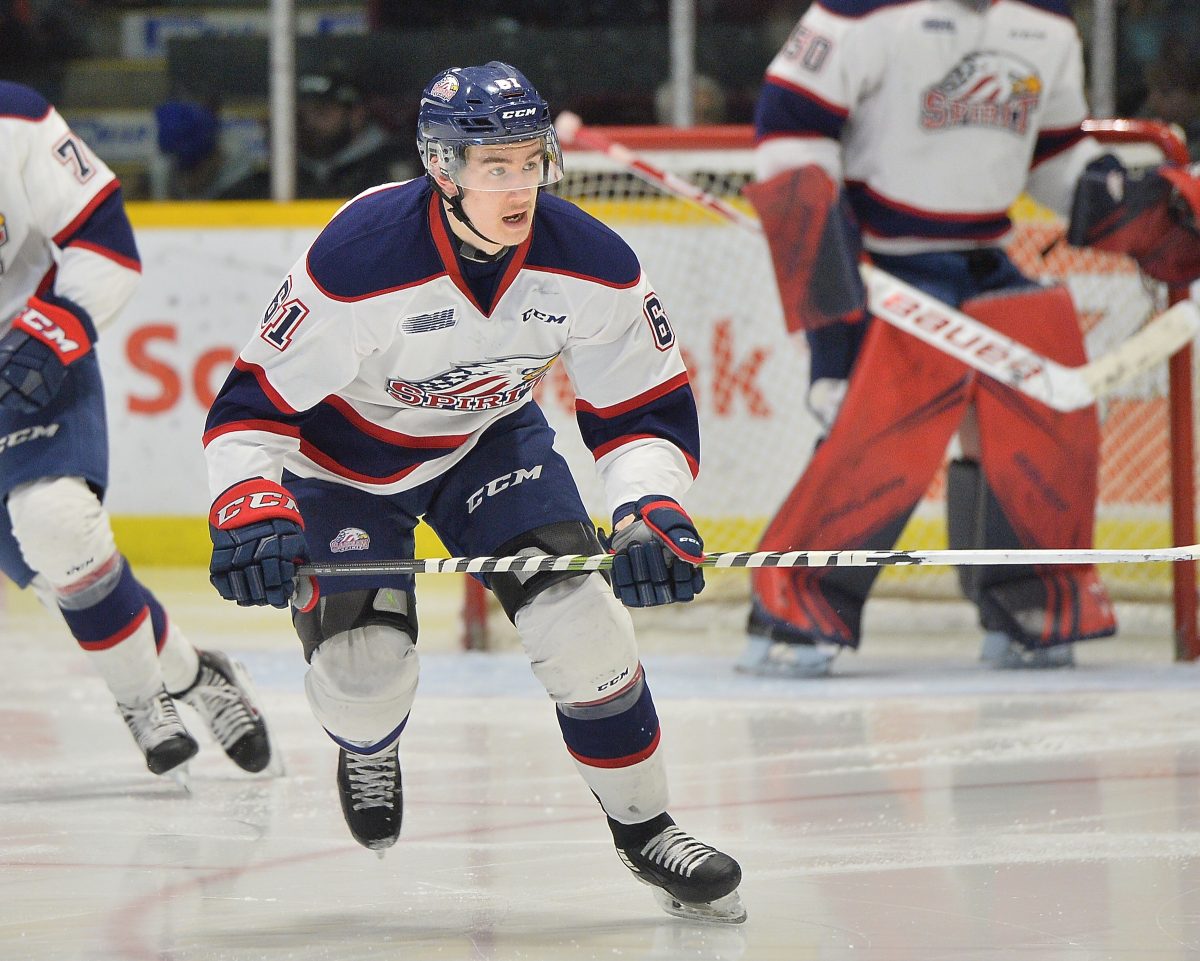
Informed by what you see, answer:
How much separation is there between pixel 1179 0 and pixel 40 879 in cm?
→ 387

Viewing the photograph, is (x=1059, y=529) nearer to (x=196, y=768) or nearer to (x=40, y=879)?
(x=196, y=768)

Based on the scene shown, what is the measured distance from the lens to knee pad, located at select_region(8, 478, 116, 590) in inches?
116

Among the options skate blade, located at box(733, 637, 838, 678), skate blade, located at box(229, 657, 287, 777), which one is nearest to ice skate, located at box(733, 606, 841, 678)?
skate blade, located at box(733, 637, 838, 678)

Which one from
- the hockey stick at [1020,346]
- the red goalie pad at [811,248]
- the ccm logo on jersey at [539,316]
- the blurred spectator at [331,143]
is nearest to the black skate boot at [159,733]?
the ccm logo on jersey at [539,316]

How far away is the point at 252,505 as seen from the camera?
223 centimetres

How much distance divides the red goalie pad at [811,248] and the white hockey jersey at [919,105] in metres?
0.05

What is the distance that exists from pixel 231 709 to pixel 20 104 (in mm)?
1036

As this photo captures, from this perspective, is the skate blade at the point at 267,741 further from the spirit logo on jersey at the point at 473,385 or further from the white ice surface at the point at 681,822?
the spirit logo on jersey at the point at 473,385

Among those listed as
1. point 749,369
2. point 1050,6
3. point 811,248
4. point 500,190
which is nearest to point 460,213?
point 500,190

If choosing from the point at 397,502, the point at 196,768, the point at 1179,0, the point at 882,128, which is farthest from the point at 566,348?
the point at 1179,0

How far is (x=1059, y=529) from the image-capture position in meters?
4.08

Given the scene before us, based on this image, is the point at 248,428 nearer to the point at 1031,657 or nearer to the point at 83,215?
the point at 83,215

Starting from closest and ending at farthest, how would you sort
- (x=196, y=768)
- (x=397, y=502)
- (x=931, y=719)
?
(x=397, y=502) → (x=196, y=768) → (x=931, y=719)

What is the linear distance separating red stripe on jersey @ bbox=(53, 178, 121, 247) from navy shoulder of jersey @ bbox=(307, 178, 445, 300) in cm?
100
